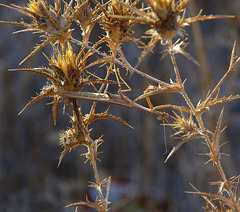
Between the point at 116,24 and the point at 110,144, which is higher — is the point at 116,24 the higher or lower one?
the higher one

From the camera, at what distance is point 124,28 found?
0.79 m

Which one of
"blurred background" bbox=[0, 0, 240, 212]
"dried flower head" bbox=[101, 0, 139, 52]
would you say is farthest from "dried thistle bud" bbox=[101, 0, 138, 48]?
"blurred background" bbox=[0, 0, 240, 212]

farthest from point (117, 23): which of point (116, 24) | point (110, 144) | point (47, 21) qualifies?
point (110, 144)

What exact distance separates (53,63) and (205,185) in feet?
9.85

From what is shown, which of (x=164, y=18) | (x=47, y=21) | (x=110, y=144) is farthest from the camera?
(x=110, y=144)

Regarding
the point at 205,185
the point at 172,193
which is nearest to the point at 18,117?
the point at 172,193

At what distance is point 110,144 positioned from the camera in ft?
12.6

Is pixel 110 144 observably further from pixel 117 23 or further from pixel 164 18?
pixel 164 18

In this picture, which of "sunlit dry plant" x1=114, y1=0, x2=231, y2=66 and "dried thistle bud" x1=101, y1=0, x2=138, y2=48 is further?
"dried thistle bud" x1=101, y1=0, x2=138, y2=48

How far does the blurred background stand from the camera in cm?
357

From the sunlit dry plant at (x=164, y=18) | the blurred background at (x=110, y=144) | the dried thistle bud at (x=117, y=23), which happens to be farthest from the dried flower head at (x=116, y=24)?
the blurred background at (x=110, y=144)

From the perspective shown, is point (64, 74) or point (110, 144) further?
point (110, 144)

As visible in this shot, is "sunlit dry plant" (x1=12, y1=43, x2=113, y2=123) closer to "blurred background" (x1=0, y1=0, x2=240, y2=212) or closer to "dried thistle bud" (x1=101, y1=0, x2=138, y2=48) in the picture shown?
"dried thistle bud" (x1=101, y1=0, x2=138, y2=48)

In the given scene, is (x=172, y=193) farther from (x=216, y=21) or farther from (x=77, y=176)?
(x=216, y=21)
